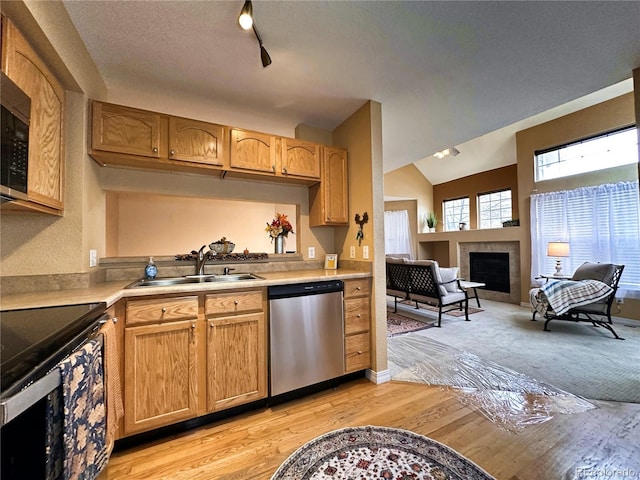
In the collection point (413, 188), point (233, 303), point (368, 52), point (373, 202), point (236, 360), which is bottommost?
point (236, 360)

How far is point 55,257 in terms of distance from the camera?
1617 millimetres

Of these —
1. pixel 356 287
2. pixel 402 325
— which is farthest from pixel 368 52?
pixel 402 325

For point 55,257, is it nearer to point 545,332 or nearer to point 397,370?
point 397,370

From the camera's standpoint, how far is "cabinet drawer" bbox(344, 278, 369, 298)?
227 cm

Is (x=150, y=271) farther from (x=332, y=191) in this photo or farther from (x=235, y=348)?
(x=332, y=191)

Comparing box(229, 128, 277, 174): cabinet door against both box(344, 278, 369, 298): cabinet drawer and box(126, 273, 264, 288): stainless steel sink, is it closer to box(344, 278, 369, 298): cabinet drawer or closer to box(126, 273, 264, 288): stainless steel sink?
box(126, 273, 264, 288): stainless steel sink

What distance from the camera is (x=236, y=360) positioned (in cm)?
182

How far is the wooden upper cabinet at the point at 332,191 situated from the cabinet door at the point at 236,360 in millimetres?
1209

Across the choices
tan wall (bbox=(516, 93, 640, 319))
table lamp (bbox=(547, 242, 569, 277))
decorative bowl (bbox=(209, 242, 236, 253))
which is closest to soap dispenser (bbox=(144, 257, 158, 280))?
decorative bowl (bbox=(209, 242, 236, 253))

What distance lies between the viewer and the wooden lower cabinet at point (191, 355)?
5.09ft

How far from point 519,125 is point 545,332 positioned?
398 cm

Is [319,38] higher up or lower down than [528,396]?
higher up

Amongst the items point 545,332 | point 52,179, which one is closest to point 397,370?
point 545,332

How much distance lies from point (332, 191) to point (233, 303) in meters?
1.47
